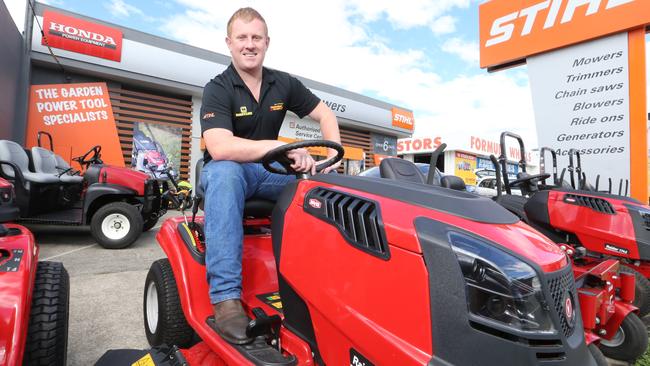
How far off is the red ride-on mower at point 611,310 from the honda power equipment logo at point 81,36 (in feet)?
36.3

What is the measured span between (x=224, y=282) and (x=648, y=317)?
362 centimetres

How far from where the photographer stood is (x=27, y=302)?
1.16 m

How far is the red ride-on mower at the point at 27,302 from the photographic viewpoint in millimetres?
1051

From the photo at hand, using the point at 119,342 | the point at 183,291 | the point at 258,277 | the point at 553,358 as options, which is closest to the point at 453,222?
the point at 553,358

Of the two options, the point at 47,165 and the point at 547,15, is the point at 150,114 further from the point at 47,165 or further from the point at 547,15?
the point at 547,15

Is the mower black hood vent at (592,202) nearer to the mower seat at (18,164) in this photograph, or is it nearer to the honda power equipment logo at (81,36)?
the mower seat at (18,164)

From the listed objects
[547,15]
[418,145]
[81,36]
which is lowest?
[547,15]

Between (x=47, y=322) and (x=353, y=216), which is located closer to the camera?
(x=353, y=216)

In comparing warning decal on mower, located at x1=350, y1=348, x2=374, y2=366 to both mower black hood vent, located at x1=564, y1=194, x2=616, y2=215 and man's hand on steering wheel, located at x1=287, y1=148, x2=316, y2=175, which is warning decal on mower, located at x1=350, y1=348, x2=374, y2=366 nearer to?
man's hand on steering wheel, located at x1=287, y1=148, x2=316, y2=175

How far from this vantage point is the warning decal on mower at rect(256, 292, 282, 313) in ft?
4.67

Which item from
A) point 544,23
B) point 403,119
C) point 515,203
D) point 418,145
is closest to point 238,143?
point 515,203

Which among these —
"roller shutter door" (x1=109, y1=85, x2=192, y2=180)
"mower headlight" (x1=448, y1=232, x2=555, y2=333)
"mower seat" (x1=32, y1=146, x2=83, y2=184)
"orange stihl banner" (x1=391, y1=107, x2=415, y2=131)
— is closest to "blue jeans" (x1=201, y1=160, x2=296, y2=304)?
"mower headlight" (x1=448, y1=232, x2=555, y2=333)

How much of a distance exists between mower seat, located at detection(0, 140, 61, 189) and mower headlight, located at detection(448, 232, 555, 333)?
5067 millimetres

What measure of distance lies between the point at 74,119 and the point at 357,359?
35.5 ft
